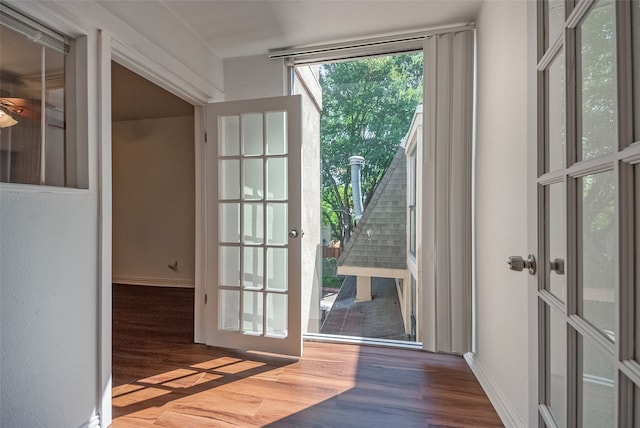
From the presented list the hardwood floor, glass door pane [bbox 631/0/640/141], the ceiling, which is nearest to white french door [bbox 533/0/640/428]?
glass door pane [bbox 631/0/640/141]

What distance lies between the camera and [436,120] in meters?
1.99

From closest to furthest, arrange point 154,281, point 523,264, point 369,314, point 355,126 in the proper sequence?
1. point 523,264
2. point 369,314
3. point 355,126
4. point 154,281

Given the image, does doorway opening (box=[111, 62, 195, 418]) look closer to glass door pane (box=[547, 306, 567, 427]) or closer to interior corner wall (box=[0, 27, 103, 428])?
interior corner wall (box=[0, 27, 103, 428])

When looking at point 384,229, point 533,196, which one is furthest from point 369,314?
point 533,196

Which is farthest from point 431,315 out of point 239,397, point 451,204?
point 239,397

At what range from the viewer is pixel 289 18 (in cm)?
193

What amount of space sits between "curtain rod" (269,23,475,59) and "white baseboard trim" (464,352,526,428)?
2210 mm

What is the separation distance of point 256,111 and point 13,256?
1.58 m

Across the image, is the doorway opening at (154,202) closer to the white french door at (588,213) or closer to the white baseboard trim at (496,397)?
the white baseboard trim at (496,397)

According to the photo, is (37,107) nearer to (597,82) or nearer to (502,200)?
(597,82)

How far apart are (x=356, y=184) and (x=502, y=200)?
77.6 inches

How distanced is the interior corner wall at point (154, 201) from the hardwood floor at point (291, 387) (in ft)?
5.45

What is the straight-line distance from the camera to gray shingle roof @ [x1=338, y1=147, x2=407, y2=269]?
3.30m

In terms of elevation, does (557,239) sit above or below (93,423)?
above
